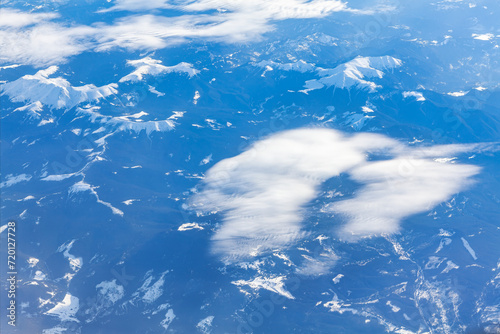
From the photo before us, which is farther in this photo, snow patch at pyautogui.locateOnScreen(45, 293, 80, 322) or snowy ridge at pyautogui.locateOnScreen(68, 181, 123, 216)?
snowy ridge at pyautogui.locateOnScreen(68, 181, 123, 216)

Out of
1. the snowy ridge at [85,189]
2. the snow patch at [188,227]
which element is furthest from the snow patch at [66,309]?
the snowy ridge at [85,189]

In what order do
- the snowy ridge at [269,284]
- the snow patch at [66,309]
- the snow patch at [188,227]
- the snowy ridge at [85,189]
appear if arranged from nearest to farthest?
the snow patch at [66,309], the snowy ridge at [269,284], the snow patch at [188,227], the snowy ridge at [85,189]

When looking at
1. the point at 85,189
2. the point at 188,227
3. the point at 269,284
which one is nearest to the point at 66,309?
the point at 188,227

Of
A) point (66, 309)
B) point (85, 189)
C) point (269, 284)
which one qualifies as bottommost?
point (66, 309)

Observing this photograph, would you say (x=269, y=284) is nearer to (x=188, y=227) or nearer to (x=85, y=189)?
(x=188, y=227)

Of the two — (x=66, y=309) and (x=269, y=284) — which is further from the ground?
(x=269, y=284)

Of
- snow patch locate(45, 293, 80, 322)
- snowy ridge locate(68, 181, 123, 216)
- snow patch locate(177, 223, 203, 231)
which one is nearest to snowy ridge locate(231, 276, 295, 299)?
snow patch locate(177, 223, 203, 231)

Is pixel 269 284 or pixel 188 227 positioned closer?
pixel 269 284

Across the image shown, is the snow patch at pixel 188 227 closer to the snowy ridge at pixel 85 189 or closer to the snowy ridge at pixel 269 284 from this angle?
Answer: the snowy ridge at pixel 85 189

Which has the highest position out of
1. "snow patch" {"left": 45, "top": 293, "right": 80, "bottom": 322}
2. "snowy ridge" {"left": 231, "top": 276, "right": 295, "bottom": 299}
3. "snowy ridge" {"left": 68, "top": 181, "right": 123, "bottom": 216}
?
"snowy ridge" {"left": 68, "top": 181, "right": 123, "bottom": 216}

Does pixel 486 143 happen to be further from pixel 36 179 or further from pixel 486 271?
pixel 36 179

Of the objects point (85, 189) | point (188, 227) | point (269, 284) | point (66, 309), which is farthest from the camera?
point (85, 189)

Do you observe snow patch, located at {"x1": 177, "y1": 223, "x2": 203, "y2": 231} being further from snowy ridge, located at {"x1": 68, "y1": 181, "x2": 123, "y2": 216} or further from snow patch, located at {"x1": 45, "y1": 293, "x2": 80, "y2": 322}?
snow patch, located at {"x1": 45, "y1": 293, "x2": 80, "y2": 322}
